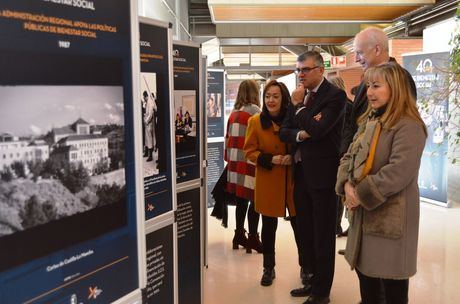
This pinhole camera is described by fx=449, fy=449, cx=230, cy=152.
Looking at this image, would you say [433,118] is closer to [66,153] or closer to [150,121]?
[150,121]

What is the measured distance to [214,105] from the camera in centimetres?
589

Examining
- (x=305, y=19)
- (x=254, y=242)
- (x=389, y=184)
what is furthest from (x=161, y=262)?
(x=305, y=19)

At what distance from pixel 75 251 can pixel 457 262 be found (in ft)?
12.2

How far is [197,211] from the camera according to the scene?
2.92 meters

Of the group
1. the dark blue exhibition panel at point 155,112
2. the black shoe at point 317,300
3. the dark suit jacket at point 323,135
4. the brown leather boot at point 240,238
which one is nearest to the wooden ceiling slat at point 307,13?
the brown leather boot at point 240,238

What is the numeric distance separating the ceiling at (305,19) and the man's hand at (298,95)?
3836 millimetres

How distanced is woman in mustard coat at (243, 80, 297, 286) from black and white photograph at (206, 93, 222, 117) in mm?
2528

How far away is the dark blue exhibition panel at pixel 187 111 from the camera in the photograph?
2.64 meters

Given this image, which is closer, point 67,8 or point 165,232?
point 67,8

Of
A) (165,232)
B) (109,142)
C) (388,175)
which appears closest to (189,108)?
(165,232)

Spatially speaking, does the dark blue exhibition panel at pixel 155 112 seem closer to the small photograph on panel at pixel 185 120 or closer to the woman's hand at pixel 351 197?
the small photograph on panel at pixel 185 120

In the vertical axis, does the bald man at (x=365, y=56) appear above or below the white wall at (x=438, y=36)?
below

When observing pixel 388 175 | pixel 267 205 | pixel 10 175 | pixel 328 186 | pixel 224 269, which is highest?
pixel 10 175

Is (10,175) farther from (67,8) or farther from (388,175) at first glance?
(388,175)
